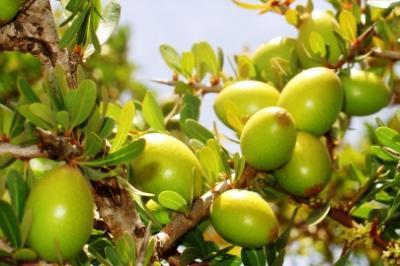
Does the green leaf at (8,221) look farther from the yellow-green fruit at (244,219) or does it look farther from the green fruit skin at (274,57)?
the green fruit skin at (274,57)

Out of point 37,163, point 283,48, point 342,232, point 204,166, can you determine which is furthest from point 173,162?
point 37,163

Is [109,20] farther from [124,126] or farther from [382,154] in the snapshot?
[382,154]

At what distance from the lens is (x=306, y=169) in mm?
1452

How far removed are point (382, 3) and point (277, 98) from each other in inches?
12.3

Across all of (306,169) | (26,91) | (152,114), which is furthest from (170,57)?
(26,91)

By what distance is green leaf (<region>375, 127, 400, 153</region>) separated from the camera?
141 centimetres

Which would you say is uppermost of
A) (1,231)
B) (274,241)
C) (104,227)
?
(1,231)

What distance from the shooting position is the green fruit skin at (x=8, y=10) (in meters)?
1.18

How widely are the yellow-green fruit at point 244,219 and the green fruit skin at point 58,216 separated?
1.06 ft

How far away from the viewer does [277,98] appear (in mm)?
1591

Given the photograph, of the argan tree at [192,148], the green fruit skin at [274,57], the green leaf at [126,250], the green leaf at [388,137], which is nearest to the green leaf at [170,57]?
the argan tree at [192,148]

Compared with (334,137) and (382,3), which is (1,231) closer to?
(382,3)

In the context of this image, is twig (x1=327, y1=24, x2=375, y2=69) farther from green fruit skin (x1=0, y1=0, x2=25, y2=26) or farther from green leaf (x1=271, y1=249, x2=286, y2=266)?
green fruit skin (x1=0, y1=0, x2=25, y2=26)

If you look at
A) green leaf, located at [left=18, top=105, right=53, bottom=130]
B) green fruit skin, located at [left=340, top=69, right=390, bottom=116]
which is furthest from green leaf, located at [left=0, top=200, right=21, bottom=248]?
green fruit skin, located at [left=340, top=69, right=390, bottom=116]
